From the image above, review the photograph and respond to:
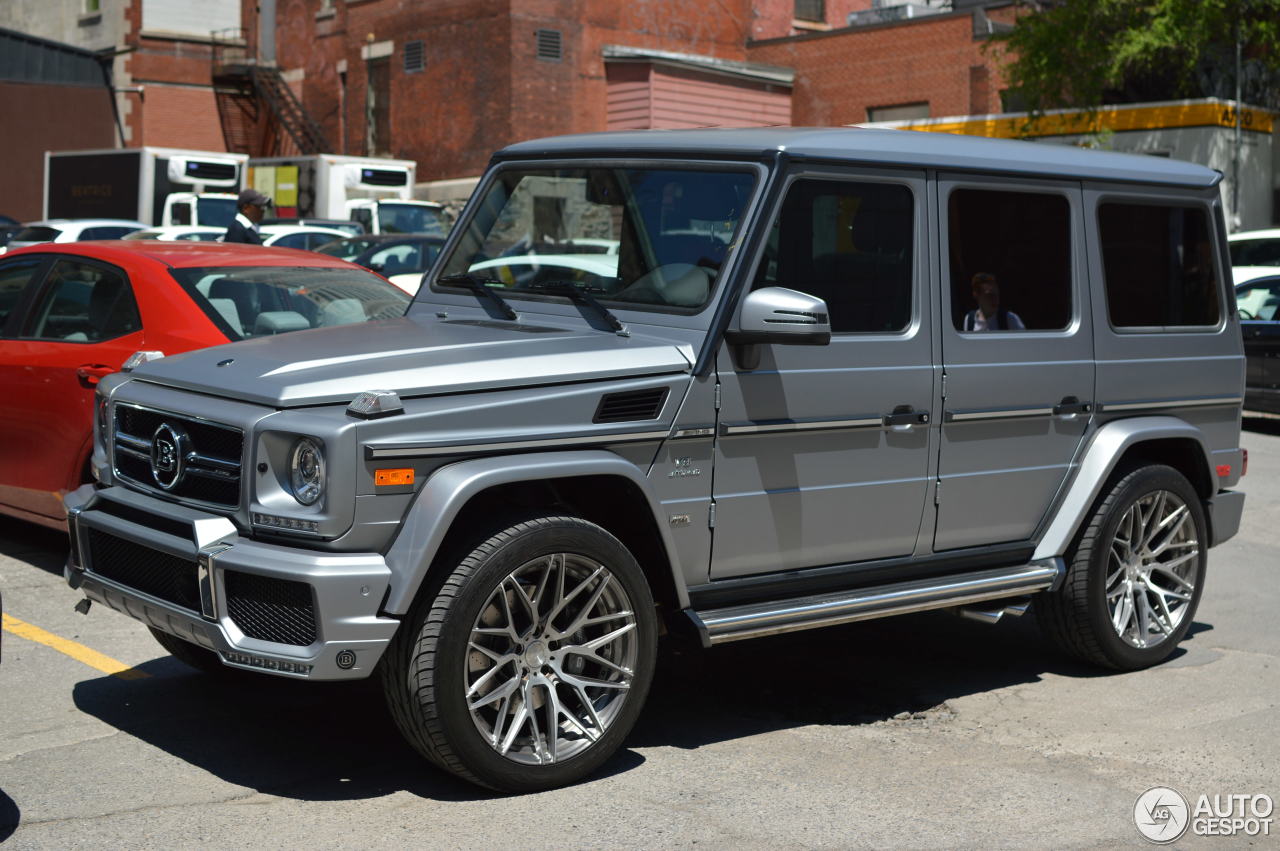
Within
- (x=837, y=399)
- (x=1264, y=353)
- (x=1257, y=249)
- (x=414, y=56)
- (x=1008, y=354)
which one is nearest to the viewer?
(x=837, y=399)

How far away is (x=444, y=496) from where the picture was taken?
454 centimetres

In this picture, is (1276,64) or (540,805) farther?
(1276,64)

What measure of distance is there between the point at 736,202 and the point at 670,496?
43.1 inches

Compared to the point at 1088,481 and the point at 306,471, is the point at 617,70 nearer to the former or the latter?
the point at 1088,481

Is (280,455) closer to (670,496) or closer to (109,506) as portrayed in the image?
(109,506)

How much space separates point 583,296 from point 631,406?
76 centimetres

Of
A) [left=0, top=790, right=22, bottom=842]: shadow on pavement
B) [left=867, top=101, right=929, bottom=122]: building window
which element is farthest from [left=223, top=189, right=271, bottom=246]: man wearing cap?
[left=867, top=101, right=929, bottom=122]: building window

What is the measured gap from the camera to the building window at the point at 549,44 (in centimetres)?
3634

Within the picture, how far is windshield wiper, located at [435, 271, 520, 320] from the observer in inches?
228

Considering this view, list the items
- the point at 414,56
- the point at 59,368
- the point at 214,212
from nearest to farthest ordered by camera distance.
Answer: the point at 59,368 → the point at 214,212 → the point at 414,56

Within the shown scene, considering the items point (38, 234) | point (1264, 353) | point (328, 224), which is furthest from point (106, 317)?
point (328, 224)

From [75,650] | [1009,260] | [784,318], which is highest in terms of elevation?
[1009,260]

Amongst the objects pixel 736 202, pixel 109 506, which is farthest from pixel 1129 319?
pixel 109 506

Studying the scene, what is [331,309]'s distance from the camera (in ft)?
25.7
